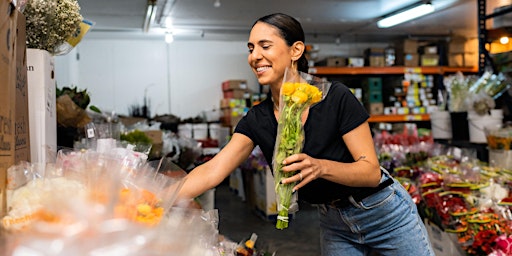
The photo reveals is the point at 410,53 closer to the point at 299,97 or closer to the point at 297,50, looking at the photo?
the point at 297,50

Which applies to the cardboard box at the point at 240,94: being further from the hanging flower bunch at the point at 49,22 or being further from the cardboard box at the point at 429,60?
the hanging flower bunch at the point at 49,22

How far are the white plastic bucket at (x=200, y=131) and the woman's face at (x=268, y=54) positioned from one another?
25.2 feet

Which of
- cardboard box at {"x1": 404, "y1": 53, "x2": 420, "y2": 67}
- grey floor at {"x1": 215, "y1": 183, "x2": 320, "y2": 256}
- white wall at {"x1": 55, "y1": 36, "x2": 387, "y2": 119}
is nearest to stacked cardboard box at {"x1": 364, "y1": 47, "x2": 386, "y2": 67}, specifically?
cardboard box at {"x1": 404, "y1": 53, "x2": 420, "y2": 67}

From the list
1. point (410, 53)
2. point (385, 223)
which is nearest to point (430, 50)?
point (410, 53)

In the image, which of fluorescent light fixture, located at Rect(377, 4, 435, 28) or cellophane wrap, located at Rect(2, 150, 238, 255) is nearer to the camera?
cellophane wrap, located at Rect(2, 150, 238, 255)

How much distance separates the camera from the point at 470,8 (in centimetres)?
827

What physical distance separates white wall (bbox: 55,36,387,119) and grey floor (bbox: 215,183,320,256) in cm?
338

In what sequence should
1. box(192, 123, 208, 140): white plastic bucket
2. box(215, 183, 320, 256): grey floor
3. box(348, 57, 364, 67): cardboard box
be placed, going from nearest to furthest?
box(215, 183, 320, 256): grey floor → box(348, 57, 364, 67): cardboard box → box(192, 123, 208, 140): white plastic bucket

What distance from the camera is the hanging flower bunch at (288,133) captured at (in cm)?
165

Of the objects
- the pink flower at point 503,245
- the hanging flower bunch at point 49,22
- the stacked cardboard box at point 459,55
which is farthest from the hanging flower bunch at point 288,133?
the stacked cardboard box at point 459,55

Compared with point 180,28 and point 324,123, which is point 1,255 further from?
point 180,28

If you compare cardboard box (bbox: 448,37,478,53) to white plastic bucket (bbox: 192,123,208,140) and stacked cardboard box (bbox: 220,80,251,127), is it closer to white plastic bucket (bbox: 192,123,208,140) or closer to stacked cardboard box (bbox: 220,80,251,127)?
stacked cardboard box (bbox: 220,80,251,127)

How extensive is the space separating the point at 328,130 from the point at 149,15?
6.64 meters

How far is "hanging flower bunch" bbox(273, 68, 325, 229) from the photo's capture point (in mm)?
1646
